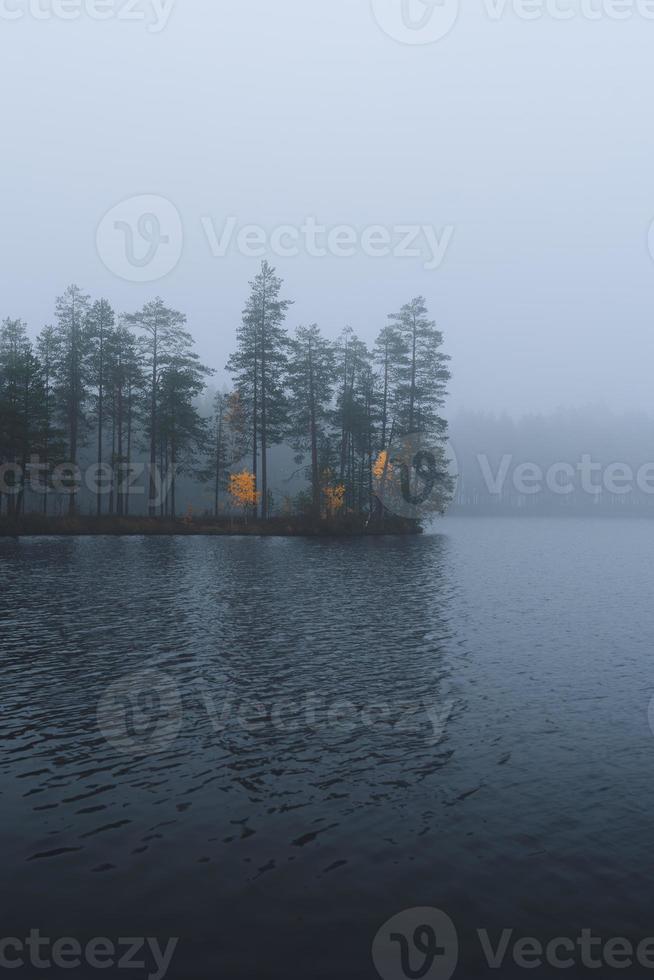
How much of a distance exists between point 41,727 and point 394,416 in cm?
6322

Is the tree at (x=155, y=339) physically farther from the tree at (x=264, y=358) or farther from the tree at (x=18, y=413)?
the tree at (x=18, y=413)

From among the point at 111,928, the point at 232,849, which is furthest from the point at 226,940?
the point at 232,849

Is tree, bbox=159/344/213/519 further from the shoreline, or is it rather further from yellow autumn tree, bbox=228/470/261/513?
yellow autumn tree, bbox=228/470/261/513

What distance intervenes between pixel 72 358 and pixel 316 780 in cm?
6571

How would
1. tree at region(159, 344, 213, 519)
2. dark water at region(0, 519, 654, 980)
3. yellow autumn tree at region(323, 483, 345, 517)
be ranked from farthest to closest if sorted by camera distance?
yellow autumn tree at region(323, 483, 345, 517) < tree at region(159, 344, 213, 519) < dark water at region(0, 519, 654, 980)

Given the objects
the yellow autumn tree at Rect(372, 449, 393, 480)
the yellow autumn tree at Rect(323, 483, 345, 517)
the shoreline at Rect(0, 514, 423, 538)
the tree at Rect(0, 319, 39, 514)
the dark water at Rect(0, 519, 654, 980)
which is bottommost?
the dark water at Rect(0, 519, 654, 980)

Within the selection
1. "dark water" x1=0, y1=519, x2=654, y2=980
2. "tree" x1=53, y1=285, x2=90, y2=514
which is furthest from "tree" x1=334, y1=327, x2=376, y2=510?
"dark water" x1=0, y1=519, x2=654, y2=980

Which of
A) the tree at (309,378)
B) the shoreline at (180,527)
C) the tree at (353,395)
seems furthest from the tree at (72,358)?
the tree at (353,395)

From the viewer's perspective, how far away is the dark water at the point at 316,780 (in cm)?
750

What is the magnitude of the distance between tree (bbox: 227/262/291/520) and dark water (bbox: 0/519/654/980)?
45.1 metres

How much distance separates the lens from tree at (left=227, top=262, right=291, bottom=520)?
68.8 metres

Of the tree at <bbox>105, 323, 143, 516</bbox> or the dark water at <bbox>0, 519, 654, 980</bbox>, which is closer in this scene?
the dark water at <bbox>0, 519, 654, 980</bbox>

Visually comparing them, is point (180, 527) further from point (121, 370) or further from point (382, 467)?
point (382, 467)

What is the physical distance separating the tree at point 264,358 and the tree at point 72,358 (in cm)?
1500
